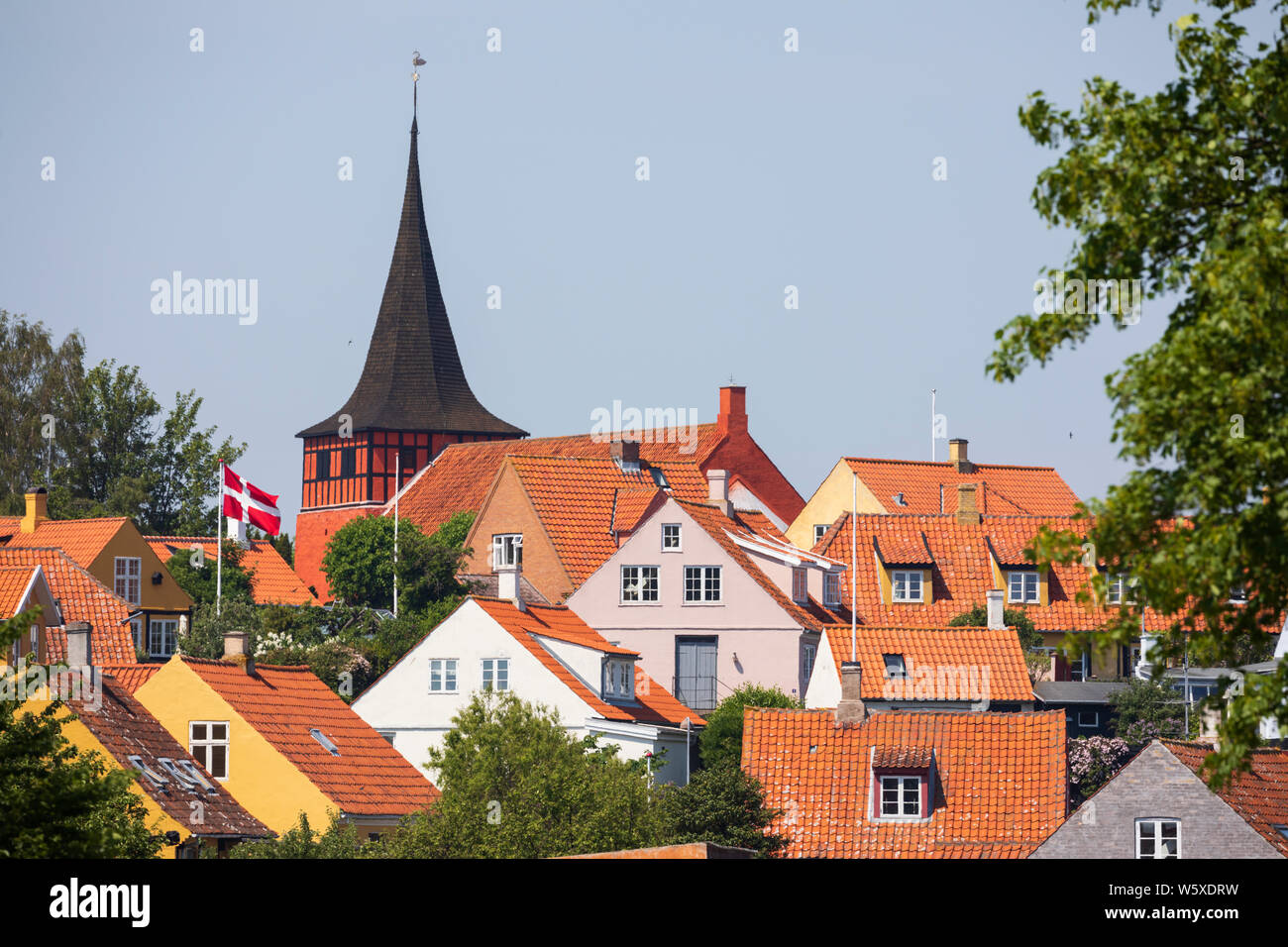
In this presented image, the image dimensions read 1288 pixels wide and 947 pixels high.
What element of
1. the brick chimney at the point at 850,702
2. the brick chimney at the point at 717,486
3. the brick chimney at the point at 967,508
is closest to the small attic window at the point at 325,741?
the brick chimney at the point at 850,702

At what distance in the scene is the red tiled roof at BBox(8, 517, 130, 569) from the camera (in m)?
84.2

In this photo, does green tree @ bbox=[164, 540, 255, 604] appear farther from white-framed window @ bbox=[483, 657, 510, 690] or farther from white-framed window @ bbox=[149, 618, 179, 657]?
white-framed window @ bbox=[483, 657, 510, 690]

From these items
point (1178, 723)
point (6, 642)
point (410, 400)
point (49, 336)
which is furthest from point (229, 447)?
point (6, 642)

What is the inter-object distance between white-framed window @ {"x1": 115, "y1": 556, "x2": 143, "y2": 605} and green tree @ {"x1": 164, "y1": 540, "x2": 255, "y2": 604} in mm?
2092

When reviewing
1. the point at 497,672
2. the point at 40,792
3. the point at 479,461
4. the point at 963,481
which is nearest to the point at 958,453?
the point at 963,481

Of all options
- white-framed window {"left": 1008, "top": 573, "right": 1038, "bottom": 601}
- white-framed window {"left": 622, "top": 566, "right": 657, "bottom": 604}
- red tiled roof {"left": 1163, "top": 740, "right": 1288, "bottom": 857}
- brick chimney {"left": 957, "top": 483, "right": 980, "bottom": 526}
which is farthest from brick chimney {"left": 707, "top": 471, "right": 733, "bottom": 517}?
red tiled roof {"left": 1163, "top": 740, "right": 1288, "bottom": 857}

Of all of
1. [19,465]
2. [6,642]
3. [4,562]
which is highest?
[19,465]

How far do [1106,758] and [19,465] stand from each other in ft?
190

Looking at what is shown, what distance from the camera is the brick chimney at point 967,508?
79.3 m

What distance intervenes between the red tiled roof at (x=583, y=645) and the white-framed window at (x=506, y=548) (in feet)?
34.6

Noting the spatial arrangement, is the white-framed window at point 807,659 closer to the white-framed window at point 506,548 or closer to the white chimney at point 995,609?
the white chimney at point 995,609

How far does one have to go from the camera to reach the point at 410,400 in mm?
131000

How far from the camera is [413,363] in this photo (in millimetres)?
134250
